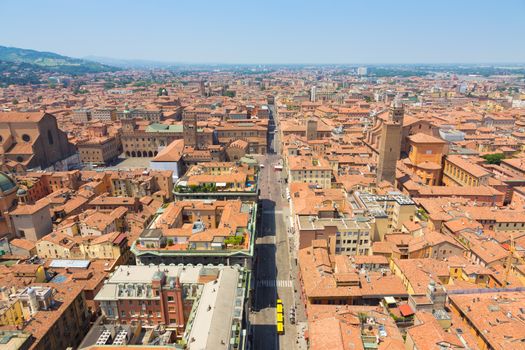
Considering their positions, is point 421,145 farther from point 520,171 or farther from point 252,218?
point 252,218

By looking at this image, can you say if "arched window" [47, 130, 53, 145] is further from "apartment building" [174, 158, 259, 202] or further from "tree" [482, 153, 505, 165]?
"tree" [482, 153, 505, 165]

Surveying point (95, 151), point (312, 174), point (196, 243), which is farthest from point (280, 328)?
point (95, 151)

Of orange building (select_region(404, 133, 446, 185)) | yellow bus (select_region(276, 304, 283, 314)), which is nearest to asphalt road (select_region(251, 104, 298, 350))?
yellow bus (select_region(276, 304, 283, 314))

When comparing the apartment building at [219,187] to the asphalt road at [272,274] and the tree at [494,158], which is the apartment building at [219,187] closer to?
the asphalt road at [272,274]

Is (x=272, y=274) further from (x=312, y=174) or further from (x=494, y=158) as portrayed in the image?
(x=494, y=158)

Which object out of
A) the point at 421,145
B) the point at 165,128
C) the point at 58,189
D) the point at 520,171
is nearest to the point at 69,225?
the point at 58,189
